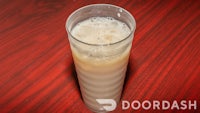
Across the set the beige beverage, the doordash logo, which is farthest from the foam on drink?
the doordash logo

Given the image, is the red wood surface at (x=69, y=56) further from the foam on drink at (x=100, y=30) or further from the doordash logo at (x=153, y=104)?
the foam on drink at (x=100, y=30)

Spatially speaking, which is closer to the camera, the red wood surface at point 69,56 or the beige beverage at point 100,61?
the beige beverage at point 100,61

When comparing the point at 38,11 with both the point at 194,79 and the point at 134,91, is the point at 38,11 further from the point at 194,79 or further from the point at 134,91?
the point at 194,79

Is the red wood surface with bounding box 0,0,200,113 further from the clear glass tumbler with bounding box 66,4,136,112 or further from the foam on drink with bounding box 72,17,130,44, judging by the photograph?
the foam on drink with bounding box 72,17,130,44

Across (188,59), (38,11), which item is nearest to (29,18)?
(38,11)

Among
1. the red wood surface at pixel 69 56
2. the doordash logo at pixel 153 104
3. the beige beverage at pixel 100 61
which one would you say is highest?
the beige beverage at pixel 100 61

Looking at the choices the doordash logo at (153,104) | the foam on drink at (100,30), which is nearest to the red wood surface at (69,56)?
the doordash logo at (153,104)
